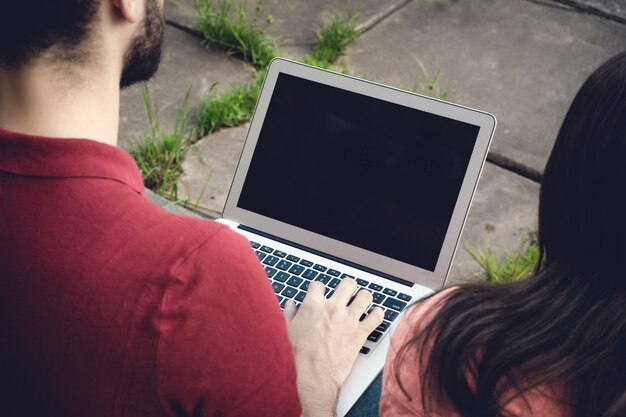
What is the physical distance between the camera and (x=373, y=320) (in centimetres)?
153

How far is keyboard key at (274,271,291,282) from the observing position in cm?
169

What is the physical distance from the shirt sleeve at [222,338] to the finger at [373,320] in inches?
17.4

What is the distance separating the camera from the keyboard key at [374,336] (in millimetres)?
1540

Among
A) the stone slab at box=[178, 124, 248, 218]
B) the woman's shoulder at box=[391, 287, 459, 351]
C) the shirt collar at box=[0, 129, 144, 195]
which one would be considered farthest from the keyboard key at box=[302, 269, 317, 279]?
the stone slab at box=[178, 124, 248, 218]

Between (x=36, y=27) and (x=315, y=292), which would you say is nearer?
(x=36, y=27)

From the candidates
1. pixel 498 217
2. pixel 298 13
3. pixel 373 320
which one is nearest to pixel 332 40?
pixel 298 13

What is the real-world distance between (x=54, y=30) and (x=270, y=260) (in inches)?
32.8

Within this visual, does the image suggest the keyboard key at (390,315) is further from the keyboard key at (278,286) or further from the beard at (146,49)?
the beard at (146,49)

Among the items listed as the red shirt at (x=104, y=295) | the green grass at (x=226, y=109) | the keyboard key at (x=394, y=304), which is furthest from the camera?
the green grass at (x=226, y=109)

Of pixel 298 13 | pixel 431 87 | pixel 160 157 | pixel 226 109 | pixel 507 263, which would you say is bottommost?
pixel 160 157

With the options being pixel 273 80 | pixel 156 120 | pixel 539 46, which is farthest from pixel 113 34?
pixel 539 46

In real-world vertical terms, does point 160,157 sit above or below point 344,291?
below

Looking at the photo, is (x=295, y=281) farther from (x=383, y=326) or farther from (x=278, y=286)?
(x=383, y=326)

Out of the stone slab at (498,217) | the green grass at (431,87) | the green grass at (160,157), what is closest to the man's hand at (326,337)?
the stone slab at (498,217)
